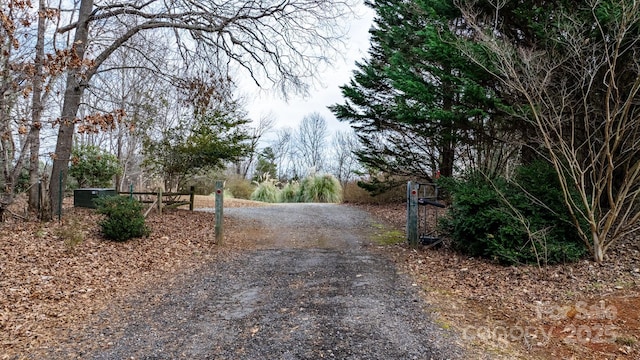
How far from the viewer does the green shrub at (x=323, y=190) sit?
16188 millimetres

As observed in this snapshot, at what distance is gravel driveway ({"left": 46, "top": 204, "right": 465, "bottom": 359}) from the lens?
9.87 ft

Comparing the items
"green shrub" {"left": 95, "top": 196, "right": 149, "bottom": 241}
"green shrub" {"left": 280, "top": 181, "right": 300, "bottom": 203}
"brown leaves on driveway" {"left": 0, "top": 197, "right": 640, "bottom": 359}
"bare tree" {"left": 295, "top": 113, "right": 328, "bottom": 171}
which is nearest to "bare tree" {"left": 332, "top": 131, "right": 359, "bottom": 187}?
"bare tree" {"left": 295, "top": 113, "right": 328, "bottom": 171}

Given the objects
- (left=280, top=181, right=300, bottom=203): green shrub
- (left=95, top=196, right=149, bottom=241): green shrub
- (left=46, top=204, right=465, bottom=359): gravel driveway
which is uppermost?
(left=280, top=181, right=300, bottom=203): green shrub

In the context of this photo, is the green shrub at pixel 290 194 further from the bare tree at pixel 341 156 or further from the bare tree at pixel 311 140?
the bare tree at pixel 311 140

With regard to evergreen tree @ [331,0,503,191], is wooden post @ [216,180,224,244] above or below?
below

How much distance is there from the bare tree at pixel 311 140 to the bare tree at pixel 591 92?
27.2 meters

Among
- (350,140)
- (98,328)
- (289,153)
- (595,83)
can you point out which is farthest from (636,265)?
(289,153)

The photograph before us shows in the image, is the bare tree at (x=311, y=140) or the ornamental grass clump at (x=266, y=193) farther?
the bare tree at (x=311, y=140)

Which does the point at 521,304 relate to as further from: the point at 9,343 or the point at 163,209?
the point at 163,209

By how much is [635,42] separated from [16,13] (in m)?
8.58

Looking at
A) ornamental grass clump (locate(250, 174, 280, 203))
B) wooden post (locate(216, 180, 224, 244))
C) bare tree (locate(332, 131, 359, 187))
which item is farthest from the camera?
bare tree (locate(332, 131, 359, 187))

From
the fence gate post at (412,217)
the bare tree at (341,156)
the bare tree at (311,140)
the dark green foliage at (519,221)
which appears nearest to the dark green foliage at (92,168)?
the fence gate post at (412,217)

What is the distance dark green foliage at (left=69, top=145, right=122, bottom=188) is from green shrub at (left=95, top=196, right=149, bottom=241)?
23.4 feet

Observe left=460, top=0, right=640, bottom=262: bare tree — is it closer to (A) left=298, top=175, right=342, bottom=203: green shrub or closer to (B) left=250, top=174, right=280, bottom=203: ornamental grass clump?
(A) left=298, top=175, right=342, bottom=203: green shrub
